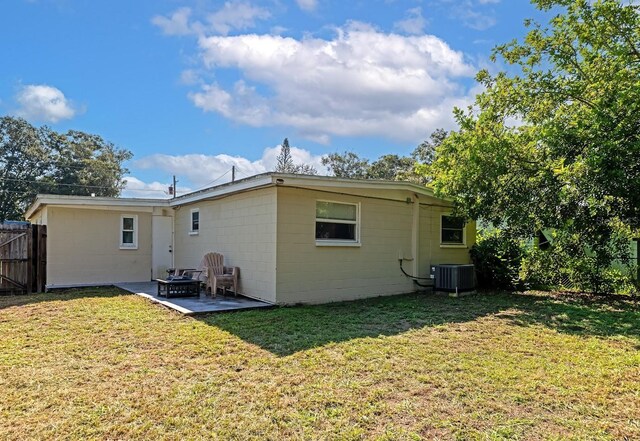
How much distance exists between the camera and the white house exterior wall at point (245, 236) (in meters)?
8.00

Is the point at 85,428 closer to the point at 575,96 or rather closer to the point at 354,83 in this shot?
the point at 575,96

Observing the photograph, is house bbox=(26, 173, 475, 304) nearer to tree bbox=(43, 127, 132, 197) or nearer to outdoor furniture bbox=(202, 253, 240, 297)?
outdoor furniture bbox=(202, 253, 240, 297)

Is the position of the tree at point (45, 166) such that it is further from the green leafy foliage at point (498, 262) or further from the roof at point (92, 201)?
the green leafy foliage at point (498, 262)

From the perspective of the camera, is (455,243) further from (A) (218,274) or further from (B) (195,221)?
(B) (195,221)

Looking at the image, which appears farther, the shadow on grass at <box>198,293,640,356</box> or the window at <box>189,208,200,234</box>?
the window at <box>189,208,200,234</box>

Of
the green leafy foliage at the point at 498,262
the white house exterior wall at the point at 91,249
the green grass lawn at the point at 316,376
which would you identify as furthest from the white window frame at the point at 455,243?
the white house exterior wall at the point at 91,249

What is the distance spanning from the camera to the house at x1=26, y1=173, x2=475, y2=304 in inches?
317

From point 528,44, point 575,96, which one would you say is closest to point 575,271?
point 575,96

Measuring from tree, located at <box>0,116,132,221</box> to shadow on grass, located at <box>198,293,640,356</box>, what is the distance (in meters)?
34.4

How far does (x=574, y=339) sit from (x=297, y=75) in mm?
12187

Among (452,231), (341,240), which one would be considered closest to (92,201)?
(341,240)

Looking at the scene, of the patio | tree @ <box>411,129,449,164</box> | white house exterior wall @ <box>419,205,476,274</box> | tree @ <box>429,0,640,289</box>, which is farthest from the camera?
tree @ <box>411,129,449,164</box>

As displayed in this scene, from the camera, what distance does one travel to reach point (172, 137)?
Answer: 27.0 metres

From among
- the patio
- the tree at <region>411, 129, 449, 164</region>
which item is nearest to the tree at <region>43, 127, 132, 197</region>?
the tree at <region>411, 129, 449, 164</region>
